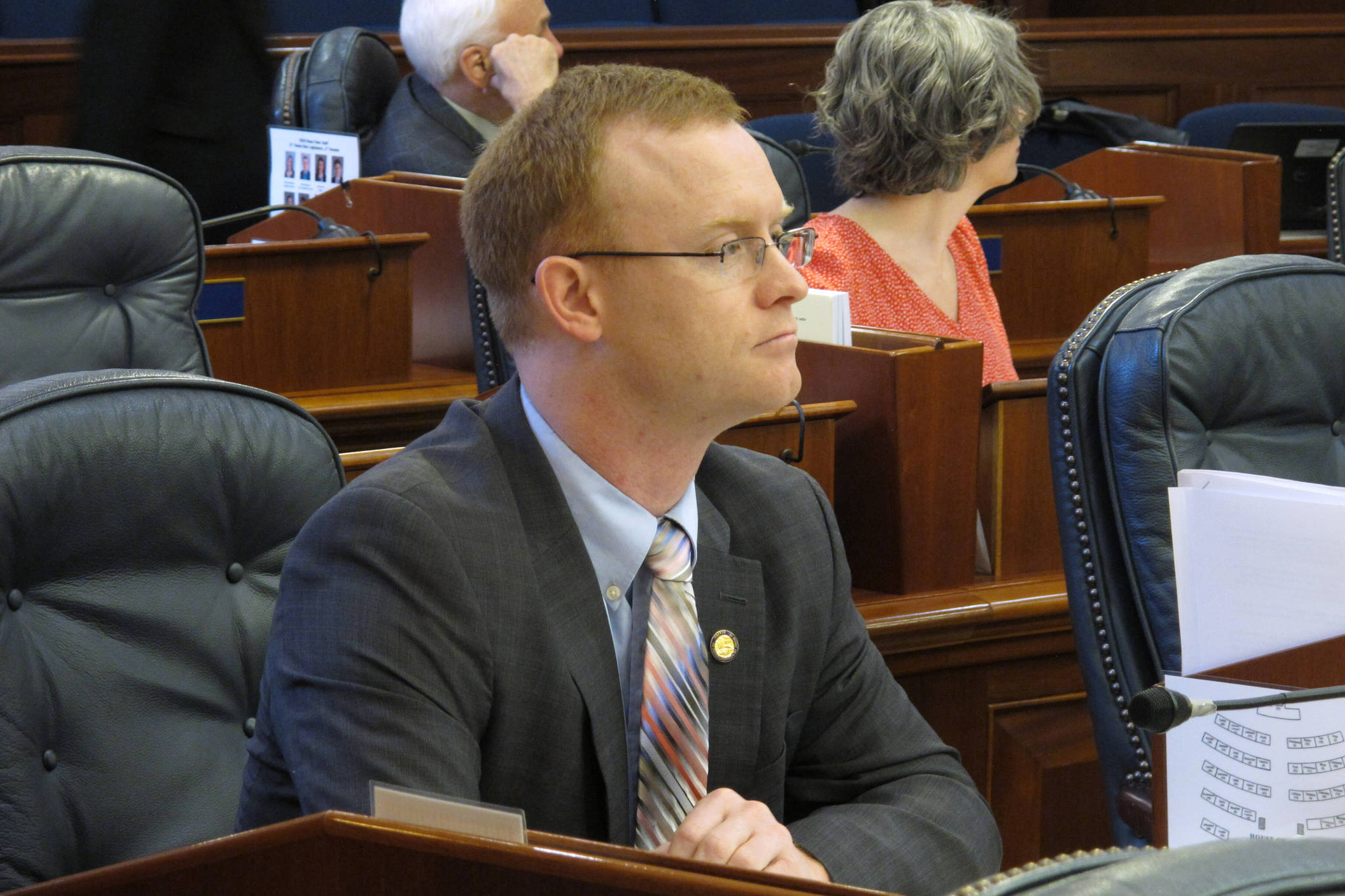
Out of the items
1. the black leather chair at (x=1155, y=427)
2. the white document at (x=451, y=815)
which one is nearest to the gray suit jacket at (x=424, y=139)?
the black leather chair at (x=1155, y=427)

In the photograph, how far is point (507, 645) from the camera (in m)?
1.17

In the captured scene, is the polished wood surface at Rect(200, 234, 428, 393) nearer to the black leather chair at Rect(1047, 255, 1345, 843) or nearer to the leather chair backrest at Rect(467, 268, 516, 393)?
the leather chair backrest at Rect(467, 268, 516, 393)

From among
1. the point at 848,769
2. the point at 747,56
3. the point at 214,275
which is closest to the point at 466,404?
the point at 848,769

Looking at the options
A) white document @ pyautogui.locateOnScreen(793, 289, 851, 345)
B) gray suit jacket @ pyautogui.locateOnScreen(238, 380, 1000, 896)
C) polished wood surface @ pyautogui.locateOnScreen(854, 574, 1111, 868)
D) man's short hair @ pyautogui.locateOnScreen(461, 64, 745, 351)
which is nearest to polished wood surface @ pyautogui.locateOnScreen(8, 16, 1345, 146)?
white document @ pyautogui.locateOnScreen(793, 289, 851, 345)

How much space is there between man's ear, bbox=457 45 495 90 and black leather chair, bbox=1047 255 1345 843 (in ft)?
7.36

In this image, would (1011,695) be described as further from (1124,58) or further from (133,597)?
(1124,58)

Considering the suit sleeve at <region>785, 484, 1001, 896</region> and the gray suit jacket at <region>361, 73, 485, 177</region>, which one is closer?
the suit sleeve at <region>785, 484, 1001, 896</region>

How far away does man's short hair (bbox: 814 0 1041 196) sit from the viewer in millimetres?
2387

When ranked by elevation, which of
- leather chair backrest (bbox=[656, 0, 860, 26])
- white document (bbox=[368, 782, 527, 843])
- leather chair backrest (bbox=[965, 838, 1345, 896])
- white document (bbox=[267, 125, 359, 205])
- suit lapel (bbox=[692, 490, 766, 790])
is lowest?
suit lapel (bbox=[692, 490, 766, 790])

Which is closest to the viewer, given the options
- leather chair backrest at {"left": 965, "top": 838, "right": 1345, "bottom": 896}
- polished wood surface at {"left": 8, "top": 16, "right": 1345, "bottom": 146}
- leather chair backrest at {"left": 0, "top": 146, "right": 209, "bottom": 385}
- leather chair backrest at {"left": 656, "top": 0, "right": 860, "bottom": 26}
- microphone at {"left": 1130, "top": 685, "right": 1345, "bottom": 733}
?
leather chair backrest at {"left": 965, "top": 838, "right": 1345, "bottom": 896}

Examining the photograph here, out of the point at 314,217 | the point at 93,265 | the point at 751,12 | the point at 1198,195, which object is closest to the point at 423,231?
the point at 314,217

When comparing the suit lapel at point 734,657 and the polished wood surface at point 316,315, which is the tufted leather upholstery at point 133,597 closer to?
the suit lapel at point 734,657

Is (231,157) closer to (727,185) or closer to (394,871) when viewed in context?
(727,185)

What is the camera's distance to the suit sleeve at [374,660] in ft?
3.57
